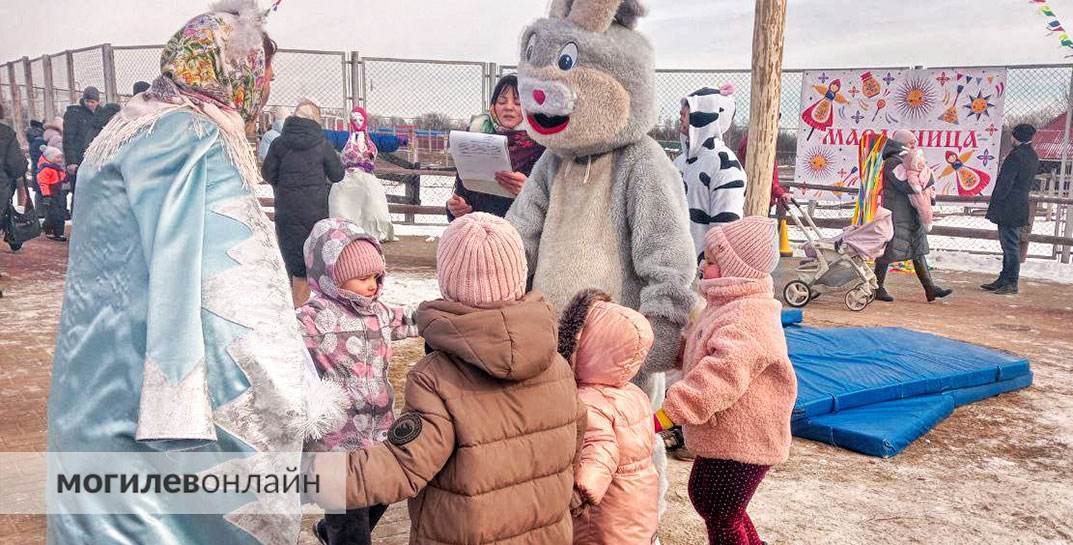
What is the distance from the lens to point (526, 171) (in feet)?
13.9

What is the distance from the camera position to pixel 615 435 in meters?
2.24

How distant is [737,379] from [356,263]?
132 centimetres

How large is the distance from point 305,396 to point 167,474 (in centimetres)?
29

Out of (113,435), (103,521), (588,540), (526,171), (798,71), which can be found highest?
(798,71)

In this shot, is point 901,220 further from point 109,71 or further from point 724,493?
point 109,71

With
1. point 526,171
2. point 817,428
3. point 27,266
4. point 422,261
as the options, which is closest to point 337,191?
point 422,261

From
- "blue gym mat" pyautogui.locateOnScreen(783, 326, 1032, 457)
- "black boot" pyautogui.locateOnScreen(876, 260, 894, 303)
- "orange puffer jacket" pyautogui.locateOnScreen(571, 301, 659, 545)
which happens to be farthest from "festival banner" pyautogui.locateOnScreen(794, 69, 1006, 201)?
"orange puffer jacket" pyautogui.locateOnScreen(571, 301, 659, 545)

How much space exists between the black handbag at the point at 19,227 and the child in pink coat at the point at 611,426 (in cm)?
910

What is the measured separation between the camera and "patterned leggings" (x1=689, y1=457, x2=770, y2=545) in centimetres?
264

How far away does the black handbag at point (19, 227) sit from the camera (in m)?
9.22

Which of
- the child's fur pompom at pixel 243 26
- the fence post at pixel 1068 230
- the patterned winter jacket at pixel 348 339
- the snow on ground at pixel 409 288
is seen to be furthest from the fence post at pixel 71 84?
the fence post at pixel 1068 230

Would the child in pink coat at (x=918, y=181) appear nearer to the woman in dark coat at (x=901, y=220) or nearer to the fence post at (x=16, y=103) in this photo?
the woman in dark coat at (x=901, y=220)

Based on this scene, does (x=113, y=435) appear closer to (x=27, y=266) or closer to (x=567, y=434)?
(x=567, y=434)

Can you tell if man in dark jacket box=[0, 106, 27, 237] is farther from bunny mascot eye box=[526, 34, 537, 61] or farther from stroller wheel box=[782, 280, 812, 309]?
stroller wheel box=[782, 280, 812, 309]
